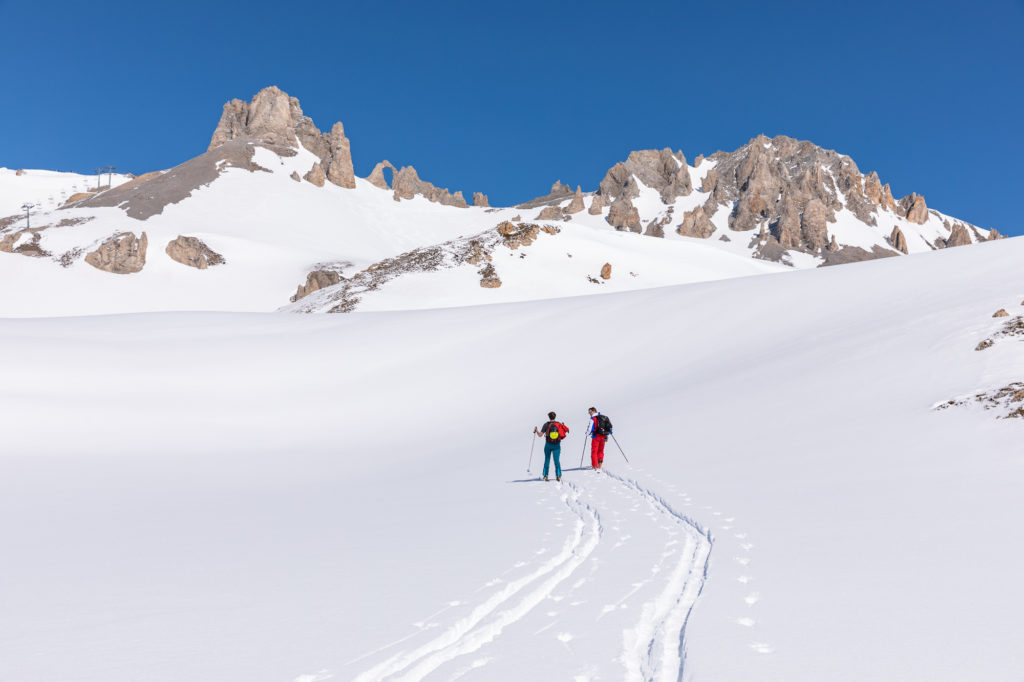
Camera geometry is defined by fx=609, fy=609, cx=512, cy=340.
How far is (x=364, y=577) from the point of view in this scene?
6.06 metres

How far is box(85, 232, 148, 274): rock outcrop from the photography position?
74.2 metres

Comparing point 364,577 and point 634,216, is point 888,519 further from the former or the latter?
point 634,216

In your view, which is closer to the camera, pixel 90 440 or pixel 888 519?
pixel 888 519

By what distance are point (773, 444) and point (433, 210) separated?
119m

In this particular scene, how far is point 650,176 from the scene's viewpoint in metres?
142

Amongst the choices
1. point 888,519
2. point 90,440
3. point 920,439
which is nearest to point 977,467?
point 920,439

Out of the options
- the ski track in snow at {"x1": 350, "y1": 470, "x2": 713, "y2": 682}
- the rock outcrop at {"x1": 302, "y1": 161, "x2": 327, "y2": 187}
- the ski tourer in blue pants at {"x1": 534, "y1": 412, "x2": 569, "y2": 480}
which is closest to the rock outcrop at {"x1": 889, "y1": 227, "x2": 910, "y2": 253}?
the rock outcrop at {"x1": 302, "y1": 161, "x2": 327, "y2": 187}

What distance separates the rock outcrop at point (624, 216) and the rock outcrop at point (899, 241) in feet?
170

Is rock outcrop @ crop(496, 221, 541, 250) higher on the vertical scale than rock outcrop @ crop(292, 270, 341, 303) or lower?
higher

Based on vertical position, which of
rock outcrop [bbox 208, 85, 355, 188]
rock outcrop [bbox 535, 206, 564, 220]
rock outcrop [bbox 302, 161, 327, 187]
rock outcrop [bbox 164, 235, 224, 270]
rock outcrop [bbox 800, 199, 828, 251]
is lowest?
rock outcrop [bbox 164, 235, 224, 270]

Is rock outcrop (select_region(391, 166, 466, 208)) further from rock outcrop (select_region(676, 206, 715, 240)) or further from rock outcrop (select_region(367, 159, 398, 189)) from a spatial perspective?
rock outcrop (select_region(676, 206, 715, 240))

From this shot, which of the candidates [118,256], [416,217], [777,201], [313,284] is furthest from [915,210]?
[118,256]

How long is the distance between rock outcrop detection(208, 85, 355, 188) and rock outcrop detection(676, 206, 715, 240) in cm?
6731

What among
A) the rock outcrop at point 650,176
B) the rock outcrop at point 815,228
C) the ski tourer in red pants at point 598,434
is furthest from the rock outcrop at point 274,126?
the ski tourer in red pants at point 598,434
